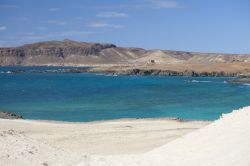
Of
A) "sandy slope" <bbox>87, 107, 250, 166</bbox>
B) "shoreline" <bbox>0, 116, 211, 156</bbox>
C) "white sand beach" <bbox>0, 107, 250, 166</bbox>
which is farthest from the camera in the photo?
"shoreline" <bbox>0, 116, 211, 156</bbox>

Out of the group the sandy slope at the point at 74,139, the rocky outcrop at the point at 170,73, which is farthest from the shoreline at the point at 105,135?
the rocky outcrop at the point at 170,73

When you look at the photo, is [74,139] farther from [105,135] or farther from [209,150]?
[209,150]

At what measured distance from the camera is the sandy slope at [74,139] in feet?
43.6

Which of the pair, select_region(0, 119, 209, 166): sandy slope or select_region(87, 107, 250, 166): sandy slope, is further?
select_region(87, 107, 250, 166): sandy slope

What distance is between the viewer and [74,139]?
22078 mm

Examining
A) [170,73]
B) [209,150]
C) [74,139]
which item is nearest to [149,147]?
[74,139]

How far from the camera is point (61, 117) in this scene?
37.1m

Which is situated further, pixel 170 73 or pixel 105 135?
pixel 170 73

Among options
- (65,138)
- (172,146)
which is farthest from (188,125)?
(172,146)

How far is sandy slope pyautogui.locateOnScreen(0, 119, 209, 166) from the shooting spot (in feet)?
43.6

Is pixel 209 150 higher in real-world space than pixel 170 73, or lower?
higher

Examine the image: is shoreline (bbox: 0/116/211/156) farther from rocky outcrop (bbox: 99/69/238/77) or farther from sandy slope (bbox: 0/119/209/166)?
rocky outcrop (bbox: 99/69/238/77)

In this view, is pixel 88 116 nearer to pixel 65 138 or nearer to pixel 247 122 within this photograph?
pixel 65 138

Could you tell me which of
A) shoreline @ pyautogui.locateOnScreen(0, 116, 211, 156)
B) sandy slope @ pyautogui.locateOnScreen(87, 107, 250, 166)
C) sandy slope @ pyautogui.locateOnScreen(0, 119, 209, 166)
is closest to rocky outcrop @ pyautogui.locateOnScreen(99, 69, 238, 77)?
sandy slope @ pyautogui.locateOnScreen(0, 119, 209, 166)
